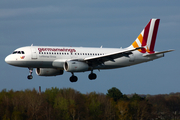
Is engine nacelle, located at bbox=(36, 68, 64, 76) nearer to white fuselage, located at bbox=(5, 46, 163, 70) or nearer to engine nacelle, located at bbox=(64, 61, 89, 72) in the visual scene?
white fuselage, located at bbox=(5, 46, 163, 70)

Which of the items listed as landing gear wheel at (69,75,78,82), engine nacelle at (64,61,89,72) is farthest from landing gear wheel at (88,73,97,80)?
engine nacelle at (64,61,89,72)

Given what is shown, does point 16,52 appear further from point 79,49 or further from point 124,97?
point 124,97

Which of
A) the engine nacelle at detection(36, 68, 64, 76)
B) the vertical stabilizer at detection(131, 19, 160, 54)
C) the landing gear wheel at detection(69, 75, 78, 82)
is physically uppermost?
the vertical stabilizer at detection(131, 19, 160, 54)

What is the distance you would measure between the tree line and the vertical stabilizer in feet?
98.3

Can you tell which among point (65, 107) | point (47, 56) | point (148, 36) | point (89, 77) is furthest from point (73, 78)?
point (65, 107)

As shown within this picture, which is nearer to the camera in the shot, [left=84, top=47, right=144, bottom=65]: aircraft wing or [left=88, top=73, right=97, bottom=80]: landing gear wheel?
A: [left=84, top=47, right=144, bottom=65]: aircraft wing

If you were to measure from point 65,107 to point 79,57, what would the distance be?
1409 inches

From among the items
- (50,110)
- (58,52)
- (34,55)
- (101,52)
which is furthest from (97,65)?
(50,110)

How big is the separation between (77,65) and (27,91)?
46008 millimetres

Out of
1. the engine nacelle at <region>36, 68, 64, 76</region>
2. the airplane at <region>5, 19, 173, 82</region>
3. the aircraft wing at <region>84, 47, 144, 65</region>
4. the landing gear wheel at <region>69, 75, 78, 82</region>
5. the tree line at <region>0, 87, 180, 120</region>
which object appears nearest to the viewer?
the airplane at <region>5, 19, 173, 82</region>

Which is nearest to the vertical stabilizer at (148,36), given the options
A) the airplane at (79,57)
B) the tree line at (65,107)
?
the airplane at (79,57)

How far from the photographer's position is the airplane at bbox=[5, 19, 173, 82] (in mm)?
59750

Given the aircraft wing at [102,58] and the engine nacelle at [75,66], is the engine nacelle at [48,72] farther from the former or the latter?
the aircraft wing at [102,58]

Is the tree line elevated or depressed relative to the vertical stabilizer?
depressed
